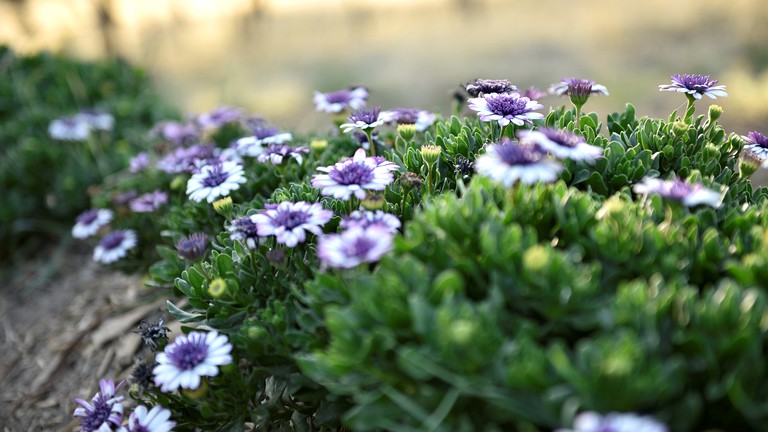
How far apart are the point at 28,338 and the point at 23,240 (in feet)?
3.24

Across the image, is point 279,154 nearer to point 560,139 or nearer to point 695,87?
point 560,139

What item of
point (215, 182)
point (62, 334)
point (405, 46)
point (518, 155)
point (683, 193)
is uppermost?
point (518, 155)

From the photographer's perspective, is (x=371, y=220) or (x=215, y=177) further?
(x=215, y=177)

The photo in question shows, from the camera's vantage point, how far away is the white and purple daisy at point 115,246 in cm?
270

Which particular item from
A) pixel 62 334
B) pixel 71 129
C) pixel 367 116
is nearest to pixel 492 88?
pixel 367 116

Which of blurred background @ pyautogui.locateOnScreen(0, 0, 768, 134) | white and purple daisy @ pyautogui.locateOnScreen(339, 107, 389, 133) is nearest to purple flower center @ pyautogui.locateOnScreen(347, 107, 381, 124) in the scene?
white and purple daisy @ pyautogui.locateOnScreen(339, 107, 389, 133)

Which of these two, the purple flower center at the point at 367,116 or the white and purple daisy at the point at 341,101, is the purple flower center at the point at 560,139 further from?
the white and purple daisy at the point at 341,101

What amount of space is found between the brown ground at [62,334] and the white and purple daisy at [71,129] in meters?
0.69

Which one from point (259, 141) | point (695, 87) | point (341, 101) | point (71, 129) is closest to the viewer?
point (695, 87)

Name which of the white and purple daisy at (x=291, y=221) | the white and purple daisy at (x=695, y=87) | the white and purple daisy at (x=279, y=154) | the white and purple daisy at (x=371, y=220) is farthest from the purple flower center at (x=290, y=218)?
the white and purple daisy at (x=695, y=87)

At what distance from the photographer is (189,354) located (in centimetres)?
172

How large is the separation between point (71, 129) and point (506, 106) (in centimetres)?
289

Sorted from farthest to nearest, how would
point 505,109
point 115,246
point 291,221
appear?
1. point 115,246
2. point 505,109
3. point 291,221

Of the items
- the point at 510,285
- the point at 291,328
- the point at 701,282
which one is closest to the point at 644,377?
the point at 510,285
